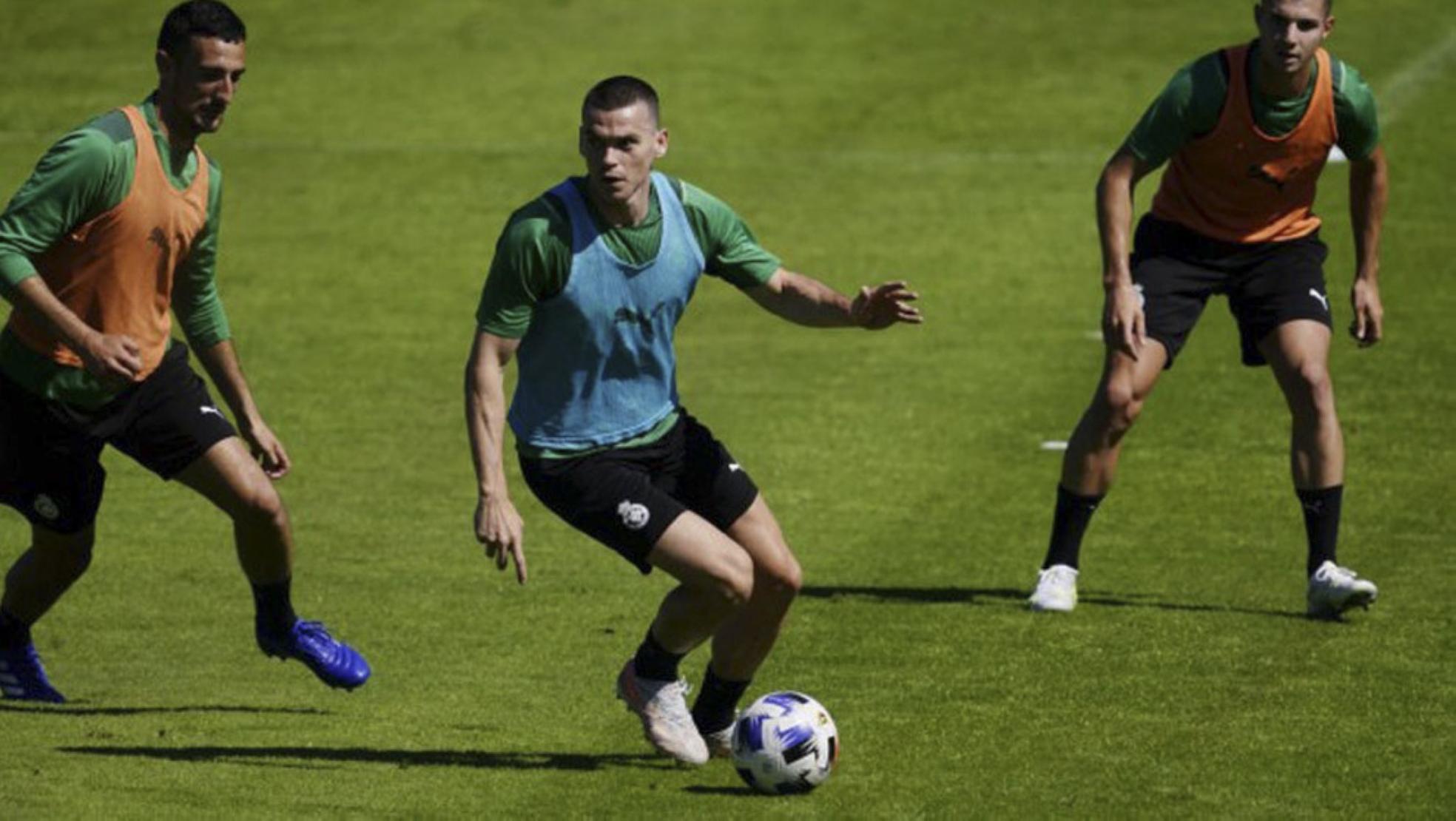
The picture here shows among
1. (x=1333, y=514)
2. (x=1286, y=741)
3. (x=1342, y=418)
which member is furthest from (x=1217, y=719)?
(x=1342, y=418)

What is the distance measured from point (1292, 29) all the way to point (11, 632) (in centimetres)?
565

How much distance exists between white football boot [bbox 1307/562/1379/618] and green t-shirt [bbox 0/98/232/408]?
480cm

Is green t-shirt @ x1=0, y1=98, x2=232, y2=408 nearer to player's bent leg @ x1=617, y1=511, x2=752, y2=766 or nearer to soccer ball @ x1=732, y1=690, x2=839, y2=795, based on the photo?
player's bent leg @ x1=617, y1=511, x2=752, y2=766

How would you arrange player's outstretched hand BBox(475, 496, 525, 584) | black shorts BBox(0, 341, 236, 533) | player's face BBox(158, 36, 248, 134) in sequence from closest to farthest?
player's outstretched hand BBox(475, 496, 525, 584)
player's face BBox(158, 36, 248, 134)
black shorts BBox(0, 341, 236, 533)

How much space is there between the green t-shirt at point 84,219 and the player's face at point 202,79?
154mm

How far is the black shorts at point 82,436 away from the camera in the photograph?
35.0 feet

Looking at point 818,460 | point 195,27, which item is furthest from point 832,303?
point 818,460

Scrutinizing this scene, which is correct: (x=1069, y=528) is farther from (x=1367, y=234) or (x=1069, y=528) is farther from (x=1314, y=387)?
(x=1367, y=234)

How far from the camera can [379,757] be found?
33.5 feet

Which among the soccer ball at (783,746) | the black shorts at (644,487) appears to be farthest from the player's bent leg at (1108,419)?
the soccer ball at (783,746)

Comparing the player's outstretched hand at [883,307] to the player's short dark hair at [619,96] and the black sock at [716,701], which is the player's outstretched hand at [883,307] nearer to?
the player's short dark hair at [619,96]

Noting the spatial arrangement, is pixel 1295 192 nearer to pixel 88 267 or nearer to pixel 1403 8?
pixel 88 267

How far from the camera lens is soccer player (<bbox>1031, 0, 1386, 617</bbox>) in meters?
12.3

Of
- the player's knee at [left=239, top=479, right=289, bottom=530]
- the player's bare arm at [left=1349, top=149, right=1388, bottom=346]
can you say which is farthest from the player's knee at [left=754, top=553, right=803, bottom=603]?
the player's bare arm at [left=1349, top=149, right=1388, bottom=346]
